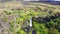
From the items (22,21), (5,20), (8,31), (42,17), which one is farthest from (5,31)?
(42,17)

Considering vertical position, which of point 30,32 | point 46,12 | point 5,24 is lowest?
point 30,32

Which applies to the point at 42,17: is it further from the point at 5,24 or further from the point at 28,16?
the point at 5,24

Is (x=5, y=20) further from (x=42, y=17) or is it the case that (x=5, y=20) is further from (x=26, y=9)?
(x=42, y=17)

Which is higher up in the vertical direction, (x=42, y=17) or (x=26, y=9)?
(x=26, y=9)

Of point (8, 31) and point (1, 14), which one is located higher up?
point (1, 14)

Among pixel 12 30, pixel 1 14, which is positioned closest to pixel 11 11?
pixel 1 14
